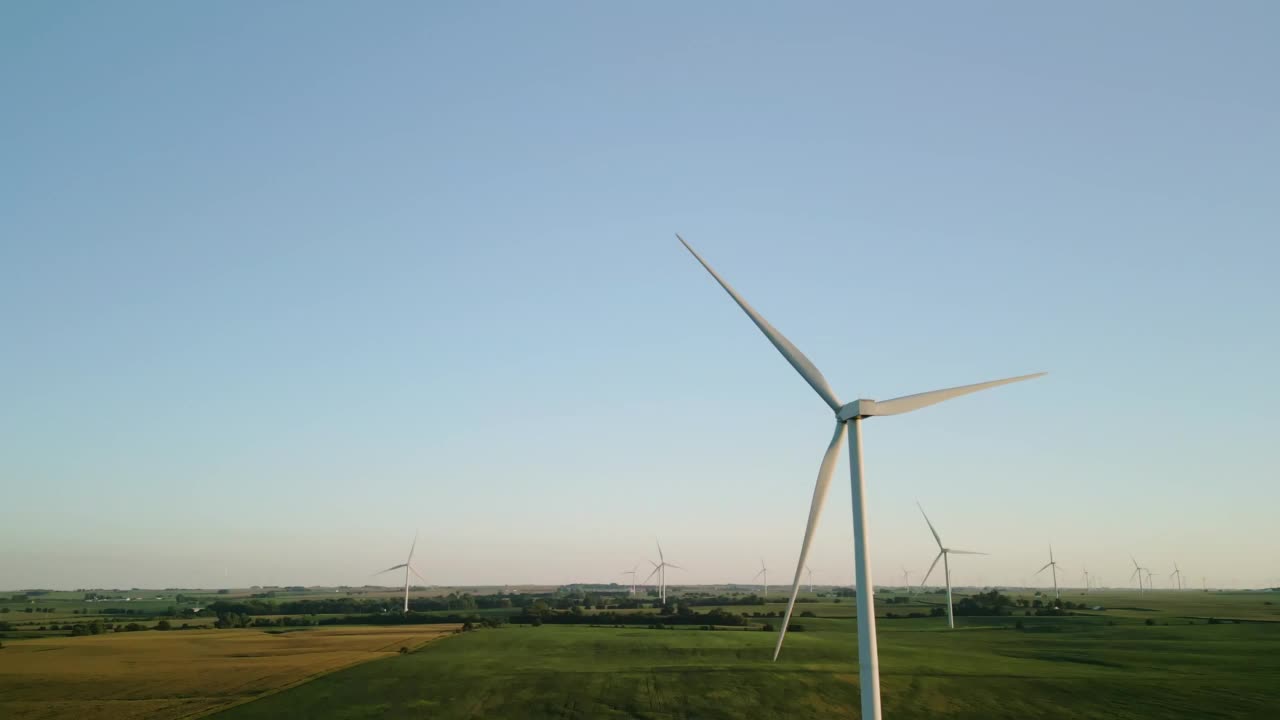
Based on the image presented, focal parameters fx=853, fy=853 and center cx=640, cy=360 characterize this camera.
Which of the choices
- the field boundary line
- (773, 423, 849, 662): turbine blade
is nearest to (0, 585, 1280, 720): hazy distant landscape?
the field boundary line

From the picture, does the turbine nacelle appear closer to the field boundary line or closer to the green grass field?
the green grass field

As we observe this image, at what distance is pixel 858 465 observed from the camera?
3481cm

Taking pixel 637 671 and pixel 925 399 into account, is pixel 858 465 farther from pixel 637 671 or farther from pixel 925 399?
pixel 637 671

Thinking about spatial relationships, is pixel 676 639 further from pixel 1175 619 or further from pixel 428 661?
pixel 1175 619

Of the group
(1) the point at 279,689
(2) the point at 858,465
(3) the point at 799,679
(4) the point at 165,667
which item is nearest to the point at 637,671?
(3) the point at 799,679

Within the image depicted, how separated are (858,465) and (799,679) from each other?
49773mm

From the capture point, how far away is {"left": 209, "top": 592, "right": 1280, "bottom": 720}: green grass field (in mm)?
65125

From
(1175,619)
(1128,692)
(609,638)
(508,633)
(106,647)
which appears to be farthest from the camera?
(1175,619)

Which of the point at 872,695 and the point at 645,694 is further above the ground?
the point at 872,695

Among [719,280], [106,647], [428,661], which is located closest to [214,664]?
[428,661]

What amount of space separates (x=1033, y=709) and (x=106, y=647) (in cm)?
11388

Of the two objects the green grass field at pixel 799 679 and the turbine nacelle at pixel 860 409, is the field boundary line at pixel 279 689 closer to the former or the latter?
the green grass field at pixel 799 679

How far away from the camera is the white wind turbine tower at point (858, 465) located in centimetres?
3297

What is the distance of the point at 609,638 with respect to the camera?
123 m
